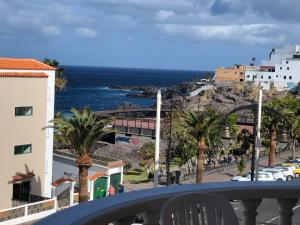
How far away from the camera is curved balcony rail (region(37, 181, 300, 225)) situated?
3.00m

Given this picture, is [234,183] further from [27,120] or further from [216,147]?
[216,147]

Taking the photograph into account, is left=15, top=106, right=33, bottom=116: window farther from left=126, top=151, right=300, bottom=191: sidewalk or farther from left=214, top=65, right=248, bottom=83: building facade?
left=214, top=65, right=248, bottom=83: building facade

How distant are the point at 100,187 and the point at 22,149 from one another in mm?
4836

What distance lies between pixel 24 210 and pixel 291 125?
1228 inches

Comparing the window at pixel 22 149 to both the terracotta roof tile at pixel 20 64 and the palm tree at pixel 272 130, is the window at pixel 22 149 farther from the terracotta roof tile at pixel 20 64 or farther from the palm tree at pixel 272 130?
the palm tree at pixel 272 130

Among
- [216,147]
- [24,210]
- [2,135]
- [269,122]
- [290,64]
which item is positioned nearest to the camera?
[24,210]

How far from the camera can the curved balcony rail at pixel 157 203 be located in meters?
3.00

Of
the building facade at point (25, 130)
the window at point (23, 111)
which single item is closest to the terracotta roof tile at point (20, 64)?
the building facade at point (25, 130)

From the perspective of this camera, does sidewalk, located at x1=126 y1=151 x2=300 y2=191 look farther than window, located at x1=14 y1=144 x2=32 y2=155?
Yes

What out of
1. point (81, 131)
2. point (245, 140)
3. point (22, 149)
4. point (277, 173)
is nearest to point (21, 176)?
point (22, 149)

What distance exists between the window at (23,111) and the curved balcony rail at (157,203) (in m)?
25.3

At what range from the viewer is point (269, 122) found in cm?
4556

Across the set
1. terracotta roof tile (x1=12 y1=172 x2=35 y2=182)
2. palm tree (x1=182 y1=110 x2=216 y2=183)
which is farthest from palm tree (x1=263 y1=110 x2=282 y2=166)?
terracotta roof tile (x1=12 y1=172 x2=35 y2=182)

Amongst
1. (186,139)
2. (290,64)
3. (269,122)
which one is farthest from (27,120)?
(290,64)
